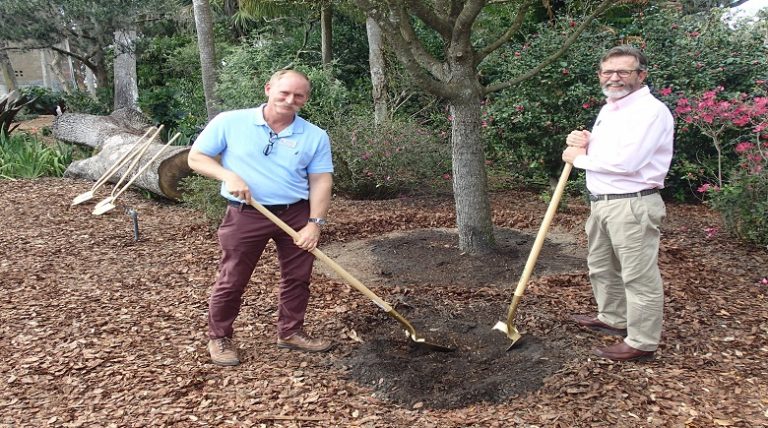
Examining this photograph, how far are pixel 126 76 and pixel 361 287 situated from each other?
40.1 feet

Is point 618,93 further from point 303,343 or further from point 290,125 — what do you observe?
point 303,343

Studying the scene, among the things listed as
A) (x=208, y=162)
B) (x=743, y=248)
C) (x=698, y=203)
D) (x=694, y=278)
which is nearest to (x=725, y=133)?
(x=698, y=203)

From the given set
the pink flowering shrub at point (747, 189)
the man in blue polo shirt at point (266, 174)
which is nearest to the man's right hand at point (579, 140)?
the man in blue polo shirt at point (266, 174)

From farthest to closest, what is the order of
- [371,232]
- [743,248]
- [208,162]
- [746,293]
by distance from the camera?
[371,232]
[743,248]
[746,293]
[208,162]

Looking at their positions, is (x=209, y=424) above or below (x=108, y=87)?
below

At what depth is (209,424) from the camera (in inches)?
111

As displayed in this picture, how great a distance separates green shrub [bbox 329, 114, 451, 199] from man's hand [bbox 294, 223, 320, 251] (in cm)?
395

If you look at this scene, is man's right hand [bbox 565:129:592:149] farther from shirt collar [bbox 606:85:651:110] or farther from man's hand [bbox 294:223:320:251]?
man's hand [bbox 294:223:320:251]

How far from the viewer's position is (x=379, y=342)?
3.64 meters

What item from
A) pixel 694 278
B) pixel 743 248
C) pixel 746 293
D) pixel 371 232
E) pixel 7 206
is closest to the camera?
pixel 746 293

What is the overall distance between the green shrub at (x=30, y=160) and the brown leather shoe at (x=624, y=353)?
8.42 metres

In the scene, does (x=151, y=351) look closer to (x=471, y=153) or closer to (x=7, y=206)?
(x=471, y=153)

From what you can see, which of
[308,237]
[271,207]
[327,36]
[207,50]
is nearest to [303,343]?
[308,237]

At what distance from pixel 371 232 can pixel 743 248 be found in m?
3.19
